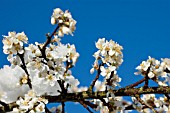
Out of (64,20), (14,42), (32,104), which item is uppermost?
(64,20)

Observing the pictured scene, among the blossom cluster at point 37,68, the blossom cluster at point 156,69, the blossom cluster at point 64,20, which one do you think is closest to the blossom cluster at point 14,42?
the blossom cluster at point 37,68

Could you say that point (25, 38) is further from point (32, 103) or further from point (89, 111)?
point (89, 111)

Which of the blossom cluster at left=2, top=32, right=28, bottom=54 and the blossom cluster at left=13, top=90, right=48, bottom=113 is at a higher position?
the blossom cluster at left=2, top=32, right=28, bottom=54

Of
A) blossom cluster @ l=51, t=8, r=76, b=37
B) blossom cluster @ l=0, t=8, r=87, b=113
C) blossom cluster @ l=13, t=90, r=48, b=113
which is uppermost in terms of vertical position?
blossom cluster @ l=51, t=8, r=76, b=37

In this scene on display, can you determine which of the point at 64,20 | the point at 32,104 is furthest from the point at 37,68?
the point at 64,20

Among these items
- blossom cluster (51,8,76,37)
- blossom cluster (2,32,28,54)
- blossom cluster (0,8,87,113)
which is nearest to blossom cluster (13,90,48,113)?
blossom cluster (0,8,87,113)

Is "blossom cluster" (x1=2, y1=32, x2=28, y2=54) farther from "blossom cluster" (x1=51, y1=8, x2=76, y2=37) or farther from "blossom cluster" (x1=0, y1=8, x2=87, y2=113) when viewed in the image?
"blossom cluster" (x1=51, y1=8, x2=76, y2=37)

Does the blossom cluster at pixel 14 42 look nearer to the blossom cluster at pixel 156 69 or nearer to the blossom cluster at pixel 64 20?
the blossom cluster at pixel 64 20

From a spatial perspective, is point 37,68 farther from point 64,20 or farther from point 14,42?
point 64,20
